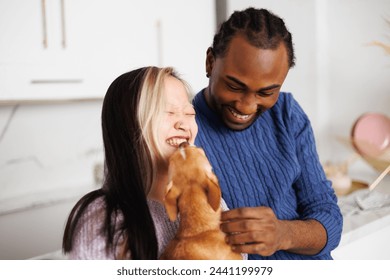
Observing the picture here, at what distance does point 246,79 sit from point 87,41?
690 mm

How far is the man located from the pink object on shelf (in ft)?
1.63

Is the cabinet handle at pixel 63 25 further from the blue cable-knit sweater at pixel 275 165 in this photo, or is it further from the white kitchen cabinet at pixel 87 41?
the blue cable-knit sweater at pixel 275 165

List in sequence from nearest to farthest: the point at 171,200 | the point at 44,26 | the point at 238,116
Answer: the point at 171,200, the point at 238,116, the point at 44,26

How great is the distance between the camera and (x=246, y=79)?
0.59 meters

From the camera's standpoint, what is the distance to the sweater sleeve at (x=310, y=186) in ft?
2.25

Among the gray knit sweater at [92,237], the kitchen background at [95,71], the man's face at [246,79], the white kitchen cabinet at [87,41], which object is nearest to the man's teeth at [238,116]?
the man's face at [246,79]

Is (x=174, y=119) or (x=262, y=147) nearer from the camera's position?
(x=174, y=119)

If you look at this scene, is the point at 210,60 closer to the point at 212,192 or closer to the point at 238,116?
the point at 238,116

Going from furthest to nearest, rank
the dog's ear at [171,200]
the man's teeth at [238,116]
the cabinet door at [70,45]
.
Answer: the cabinet door at [70,45] < the man's teeth at [238,116] < the dog's ear at [171,200]

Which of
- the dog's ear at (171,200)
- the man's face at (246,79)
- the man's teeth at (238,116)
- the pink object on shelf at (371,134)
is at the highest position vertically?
the man's face at (246,79)

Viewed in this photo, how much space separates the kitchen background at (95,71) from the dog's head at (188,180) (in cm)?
55

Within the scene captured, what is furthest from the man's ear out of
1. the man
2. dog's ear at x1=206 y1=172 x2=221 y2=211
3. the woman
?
dog's ear at x1=206 y1=172 x2=221 y2=211

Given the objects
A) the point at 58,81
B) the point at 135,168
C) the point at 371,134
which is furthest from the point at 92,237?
the point at 371,134

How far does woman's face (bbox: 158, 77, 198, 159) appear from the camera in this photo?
544 mm
